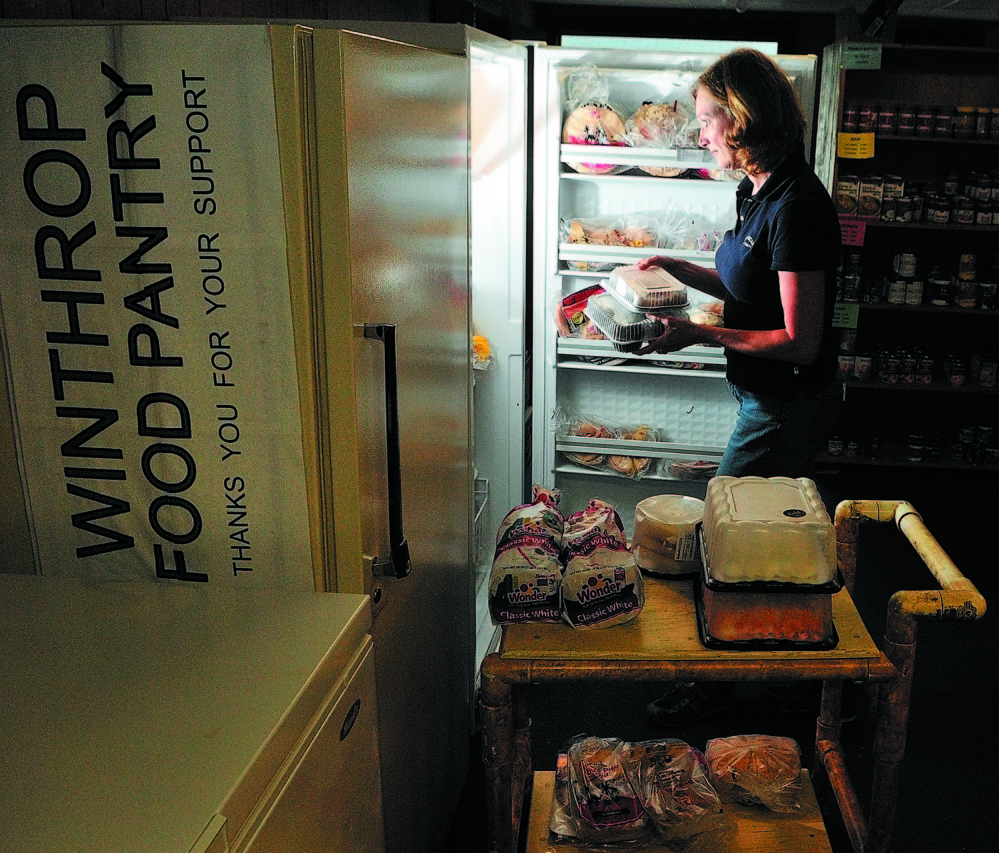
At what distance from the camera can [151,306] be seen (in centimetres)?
130

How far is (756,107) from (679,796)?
5.17ft

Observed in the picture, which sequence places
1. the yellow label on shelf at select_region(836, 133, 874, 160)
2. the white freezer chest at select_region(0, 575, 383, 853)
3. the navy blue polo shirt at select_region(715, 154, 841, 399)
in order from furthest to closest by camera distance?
the yellow label on shelf at select_region(836, 133, 874, 160), the navy blue polo shirt at select_region(715, 154, 841, 399), the white freezer chest at select_region(0, 575, 383, 853)

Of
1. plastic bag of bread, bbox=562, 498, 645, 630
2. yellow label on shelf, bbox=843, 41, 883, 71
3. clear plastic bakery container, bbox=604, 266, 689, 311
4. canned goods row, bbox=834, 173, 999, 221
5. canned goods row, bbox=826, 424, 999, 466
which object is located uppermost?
yellow label on shelf, bbox=843, 41, 883, 71

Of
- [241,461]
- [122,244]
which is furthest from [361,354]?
[122,244]

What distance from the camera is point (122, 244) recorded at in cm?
128

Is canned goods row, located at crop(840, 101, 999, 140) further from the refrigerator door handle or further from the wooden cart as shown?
the refrigerator door handle

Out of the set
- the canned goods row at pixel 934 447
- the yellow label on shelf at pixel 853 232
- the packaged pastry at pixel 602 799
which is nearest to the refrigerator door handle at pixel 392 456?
the packaged pastry at pixel 602 799

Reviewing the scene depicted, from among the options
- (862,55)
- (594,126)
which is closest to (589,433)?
(594,126)

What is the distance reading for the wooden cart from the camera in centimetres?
155

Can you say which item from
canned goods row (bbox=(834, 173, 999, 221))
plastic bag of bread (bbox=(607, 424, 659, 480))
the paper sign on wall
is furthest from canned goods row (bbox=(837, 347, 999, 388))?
the paper sign on wall

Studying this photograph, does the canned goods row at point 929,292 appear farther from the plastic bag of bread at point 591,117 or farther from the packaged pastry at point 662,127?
the plastic bag of bread at point 591,117

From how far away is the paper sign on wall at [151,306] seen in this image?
123cm

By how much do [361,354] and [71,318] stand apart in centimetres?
41

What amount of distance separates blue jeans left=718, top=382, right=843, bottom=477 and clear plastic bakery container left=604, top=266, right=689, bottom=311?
1.38ft
